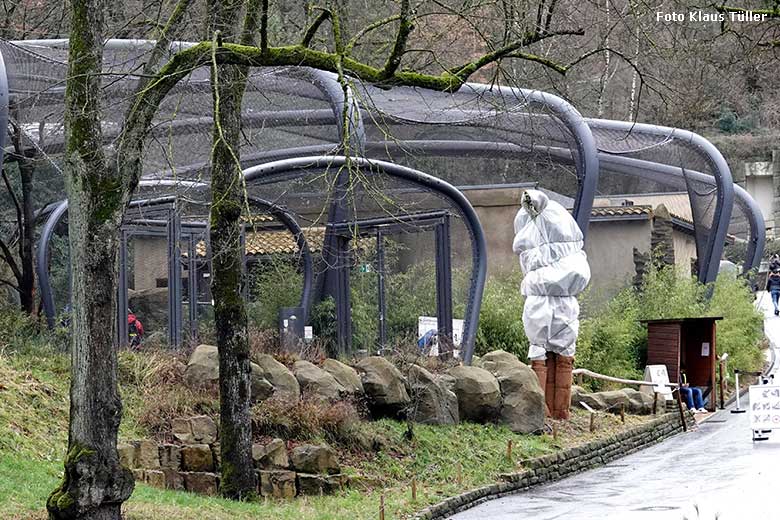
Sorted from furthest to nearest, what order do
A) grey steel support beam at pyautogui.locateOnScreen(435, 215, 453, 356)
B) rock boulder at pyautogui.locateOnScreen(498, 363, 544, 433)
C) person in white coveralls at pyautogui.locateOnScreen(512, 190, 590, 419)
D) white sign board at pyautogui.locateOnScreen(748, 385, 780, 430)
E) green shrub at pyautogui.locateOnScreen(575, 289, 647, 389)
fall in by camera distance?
green shrub at pyautogui.locateOnScreen(575, 289, 647, 389) → grey steel support beam at pyautogui.locateOnScreen(435, 215, 453, 356) → person in white coveralls at pyautogui.locateOnScreen(512, 190, 590, 419) → white sign board at pyautogui.locateOnScreen(748, 385, 780, 430) → rock boulder at pyautogui.locateOnScreen(498, 363, 544, 433)

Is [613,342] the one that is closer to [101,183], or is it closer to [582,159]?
[582,159]

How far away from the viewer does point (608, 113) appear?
5272cm

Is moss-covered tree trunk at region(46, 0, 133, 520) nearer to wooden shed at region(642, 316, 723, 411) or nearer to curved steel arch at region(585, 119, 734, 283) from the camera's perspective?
wooden shed at region(642, 316, 723, 411)

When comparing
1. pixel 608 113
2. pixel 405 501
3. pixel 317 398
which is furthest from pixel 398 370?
pixel 608 113

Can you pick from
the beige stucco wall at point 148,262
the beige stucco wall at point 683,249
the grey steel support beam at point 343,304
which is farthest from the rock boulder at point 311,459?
the beige stucco wall at point 683,249

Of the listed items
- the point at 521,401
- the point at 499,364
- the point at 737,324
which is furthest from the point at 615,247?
the point at 521,401

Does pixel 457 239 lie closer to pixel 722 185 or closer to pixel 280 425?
pixel 722 185

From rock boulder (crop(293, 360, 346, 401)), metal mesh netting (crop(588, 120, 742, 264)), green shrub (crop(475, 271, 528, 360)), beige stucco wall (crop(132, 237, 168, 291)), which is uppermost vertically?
metal mesh netting (crop(588, 120, 742, 264))

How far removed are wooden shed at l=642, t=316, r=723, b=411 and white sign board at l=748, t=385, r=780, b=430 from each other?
5262mm

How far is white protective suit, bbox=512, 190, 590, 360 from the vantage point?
66.8 feet

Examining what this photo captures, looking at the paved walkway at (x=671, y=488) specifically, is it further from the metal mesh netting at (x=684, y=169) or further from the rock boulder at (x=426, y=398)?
the metal mesh netting at (x=684, y=169)

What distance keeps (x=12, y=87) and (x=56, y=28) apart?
5.24 metres

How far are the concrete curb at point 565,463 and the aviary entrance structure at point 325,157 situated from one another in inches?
120

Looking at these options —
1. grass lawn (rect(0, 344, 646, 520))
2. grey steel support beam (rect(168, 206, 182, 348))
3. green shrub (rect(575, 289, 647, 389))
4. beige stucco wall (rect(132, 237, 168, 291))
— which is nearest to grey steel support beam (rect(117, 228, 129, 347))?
grey steel support beam (rect(168, 206, 182, 348))
